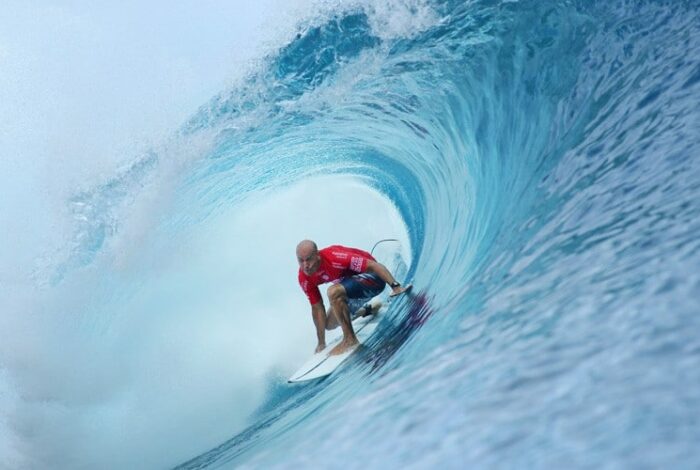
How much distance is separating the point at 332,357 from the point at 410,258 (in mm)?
2545

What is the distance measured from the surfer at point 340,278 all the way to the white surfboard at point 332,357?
87mm

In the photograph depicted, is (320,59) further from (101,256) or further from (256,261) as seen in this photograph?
(256,261)

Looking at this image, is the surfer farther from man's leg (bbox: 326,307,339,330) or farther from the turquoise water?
the turquoise water

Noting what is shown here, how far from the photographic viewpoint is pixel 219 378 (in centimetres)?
719

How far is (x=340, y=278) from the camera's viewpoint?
5270mm

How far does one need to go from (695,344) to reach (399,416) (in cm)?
91

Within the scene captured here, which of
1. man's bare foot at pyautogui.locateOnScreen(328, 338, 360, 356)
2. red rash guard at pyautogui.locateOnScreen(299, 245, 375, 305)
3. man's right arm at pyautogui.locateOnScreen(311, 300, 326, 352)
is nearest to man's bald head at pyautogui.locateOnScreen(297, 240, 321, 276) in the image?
red rash guard at pyautogui.locateOnScreen(299, 245, 375, 305)

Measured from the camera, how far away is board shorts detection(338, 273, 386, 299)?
5324 mm

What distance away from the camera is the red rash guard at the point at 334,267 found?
5.17 metres

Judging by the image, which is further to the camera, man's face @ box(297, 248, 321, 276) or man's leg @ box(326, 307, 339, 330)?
man's leg @ box(326, 307, 339, 330)

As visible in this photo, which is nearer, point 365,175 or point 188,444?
point 188,444

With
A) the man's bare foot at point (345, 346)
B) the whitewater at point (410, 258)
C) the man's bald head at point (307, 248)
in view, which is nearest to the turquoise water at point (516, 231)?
the whitewater at point (410, 258)

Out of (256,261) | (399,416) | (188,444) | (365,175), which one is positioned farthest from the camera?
(256,261)

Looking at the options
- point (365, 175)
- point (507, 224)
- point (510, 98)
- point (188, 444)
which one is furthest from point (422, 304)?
point (365, 175)
